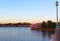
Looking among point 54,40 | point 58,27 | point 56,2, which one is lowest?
point 54,40

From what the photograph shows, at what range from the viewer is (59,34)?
33.4ft

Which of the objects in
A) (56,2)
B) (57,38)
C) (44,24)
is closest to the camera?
(56,2)

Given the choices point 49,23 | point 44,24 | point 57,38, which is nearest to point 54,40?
point 57,38

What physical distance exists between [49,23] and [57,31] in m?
26.7

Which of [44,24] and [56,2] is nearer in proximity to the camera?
[56,2]

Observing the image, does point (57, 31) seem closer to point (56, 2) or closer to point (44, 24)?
point (56, 2)

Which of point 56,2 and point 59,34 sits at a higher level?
point 56,2

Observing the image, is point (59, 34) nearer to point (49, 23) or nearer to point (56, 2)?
point (56, 2)

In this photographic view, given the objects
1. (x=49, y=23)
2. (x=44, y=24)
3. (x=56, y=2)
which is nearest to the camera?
(x=56, y=2)

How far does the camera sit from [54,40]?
33.3 feet

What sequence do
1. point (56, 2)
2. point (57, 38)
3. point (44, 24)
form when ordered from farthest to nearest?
point (44, 24)
point (57, 38)
point (56, 2)

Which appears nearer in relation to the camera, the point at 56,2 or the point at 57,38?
the point at 56,2

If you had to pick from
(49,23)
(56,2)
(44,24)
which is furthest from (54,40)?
(44,24)

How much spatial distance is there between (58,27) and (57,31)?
0.82 ft
